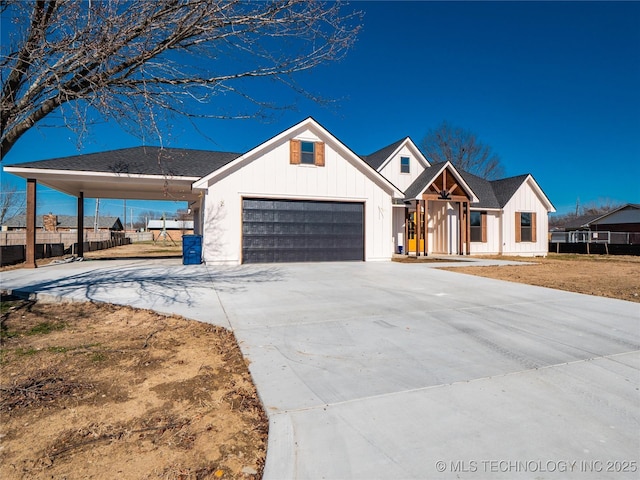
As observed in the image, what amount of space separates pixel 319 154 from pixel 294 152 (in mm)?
1008

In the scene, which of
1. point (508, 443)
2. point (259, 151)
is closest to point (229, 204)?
point (259, 151)

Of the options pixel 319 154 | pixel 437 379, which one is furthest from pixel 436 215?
pixel 437 379

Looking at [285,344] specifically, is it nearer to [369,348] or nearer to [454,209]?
[369,348]

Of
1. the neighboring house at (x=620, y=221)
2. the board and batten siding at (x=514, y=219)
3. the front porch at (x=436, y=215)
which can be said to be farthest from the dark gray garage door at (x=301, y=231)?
the neighboring house at (x=620, y=221)

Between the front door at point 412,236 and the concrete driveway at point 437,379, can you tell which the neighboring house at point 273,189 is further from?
the concrete driveway at point 437,379

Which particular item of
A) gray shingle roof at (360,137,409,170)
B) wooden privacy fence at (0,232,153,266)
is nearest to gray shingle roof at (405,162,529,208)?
gray shingle roof at (360,137,409,170)

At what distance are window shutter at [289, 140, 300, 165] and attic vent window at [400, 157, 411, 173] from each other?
7609 mm

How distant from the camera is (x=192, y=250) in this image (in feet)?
41.4

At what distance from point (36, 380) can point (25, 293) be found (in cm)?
480

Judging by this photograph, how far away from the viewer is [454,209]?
19.2m

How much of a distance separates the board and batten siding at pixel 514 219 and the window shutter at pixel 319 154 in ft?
40.1

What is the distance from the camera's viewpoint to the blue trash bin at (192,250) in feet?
41.1

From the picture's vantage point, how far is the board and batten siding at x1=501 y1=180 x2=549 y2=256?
790 inches

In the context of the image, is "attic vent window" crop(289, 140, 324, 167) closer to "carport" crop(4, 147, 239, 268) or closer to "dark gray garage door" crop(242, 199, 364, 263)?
"dark gray garage door" crop(242, 199, 364, 263)
